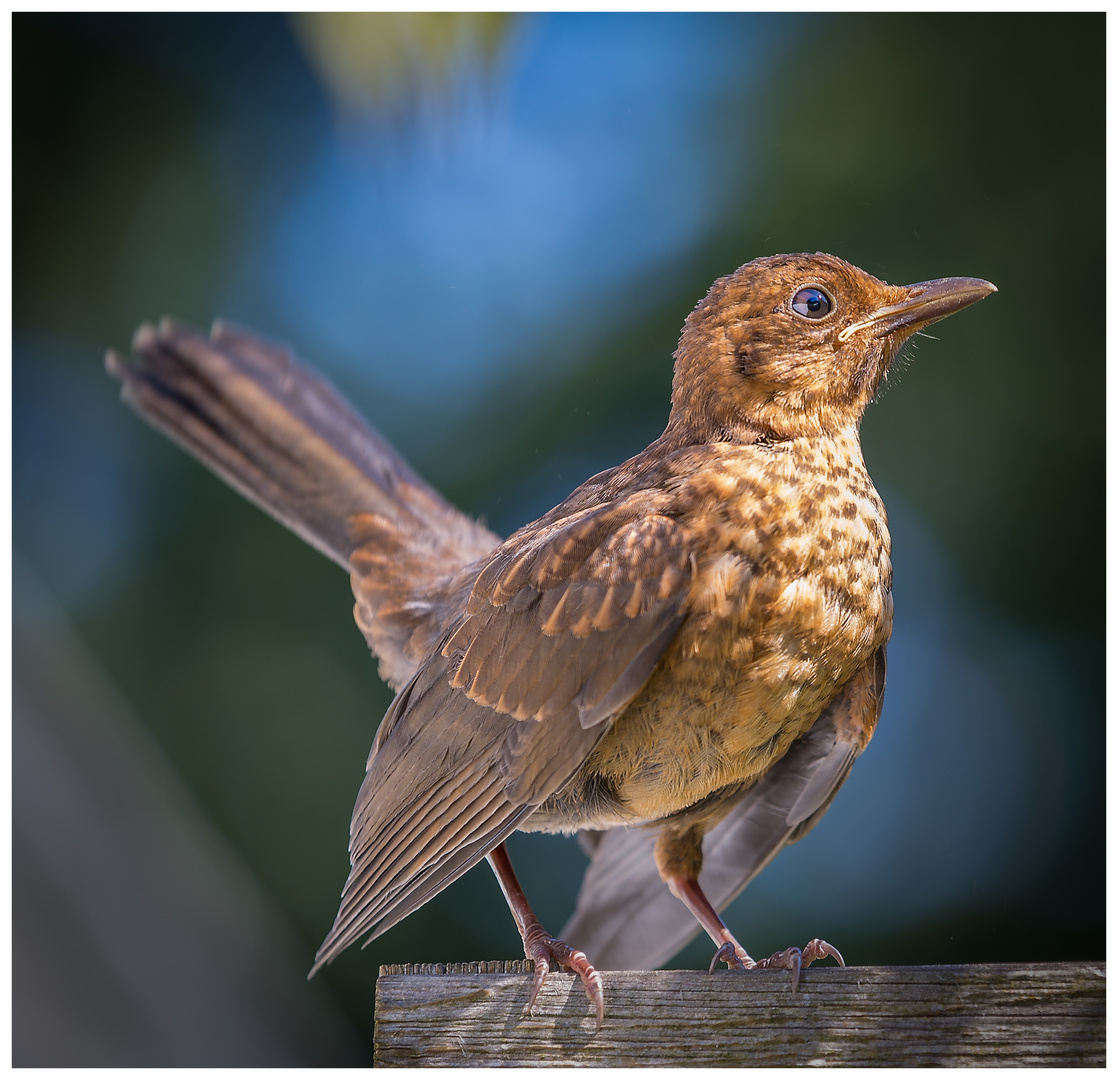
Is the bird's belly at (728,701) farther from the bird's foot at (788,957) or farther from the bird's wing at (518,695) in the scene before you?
the bird's foot at (788,957)

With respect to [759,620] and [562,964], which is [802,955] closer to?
[562,964]

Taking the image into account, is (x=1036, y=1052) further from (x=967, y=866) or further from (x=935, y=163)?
(x=935, y=163)

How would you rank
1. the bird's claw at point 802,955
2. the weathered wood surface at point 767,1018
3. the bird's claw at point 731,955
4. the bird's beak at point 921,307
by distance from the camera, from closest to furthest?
the weathered wood surface at point 767,1018, the bird's claw at point 802,955, the bird's beak at point 921,307, the bird's claw at point 731,955

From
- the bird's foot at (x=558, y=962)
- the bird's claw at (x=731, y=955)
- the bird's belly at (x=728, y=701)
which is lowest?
the bird's claw at (x=731, y=955)

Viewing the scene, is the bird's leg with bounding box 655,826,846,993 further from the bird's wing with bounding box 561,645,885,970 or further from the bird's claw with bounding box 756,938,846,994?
the bird's claw with bounding box 756,938,846,994

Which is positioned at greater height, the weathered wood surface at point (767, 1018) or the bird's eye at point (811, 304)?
the bird's eye at point (811, 304)

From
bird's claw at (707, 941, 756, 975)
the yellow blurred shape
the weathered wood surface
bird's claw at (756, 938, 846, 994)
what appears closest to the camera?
the weathered wood surface

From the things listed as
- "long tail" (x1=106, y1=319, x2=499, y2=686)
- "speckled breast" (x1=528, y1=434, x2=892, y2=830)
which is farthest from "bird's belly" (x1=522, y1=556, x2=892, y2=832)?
"long tail" (x1=106, y1=319, x2=499, y2=686)

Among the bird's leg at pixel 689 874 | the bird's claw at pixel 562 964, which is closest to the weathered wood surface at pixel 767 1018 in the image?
the bird's claw at pixel 562 964
